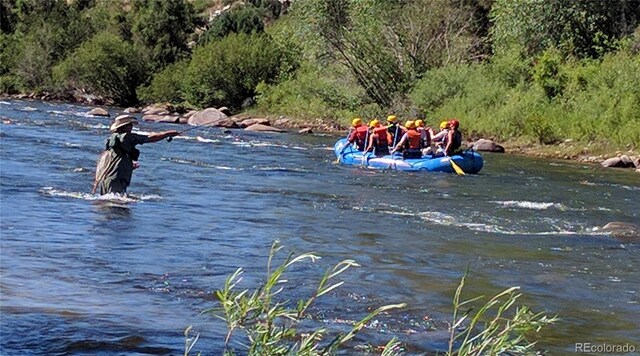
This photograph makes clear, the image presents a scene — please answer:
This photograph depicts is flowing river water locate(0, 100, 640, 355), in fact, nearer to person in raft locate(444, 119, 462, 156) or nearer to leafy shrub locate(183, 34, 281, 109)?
person in raft locate(444, 119, 462, 156)

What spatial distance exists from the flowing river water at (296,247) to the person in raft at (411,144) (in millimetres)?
1013

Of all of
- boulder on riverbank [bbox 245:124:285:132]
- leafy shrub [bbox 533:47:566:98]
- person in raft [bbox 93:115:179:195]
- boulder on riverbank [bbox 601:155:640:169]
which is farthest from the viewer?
boulder on riverbank [bbox 245:124:285:132]

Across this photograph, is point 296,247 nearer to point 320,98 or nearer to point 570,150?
point 570,150

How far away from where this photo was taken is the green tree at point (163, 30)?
186 ft

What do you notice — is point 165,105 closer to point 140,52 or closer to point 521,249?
point 140,52

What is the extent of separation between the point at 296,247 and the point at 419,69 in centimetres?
2767

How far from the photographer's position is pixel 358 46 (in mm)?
36625

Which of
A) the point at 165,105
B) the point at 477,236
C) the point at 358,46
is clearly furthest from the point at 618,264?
the point at 165,105

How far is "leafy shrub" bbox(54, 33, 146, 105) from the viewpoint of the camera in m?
51.1

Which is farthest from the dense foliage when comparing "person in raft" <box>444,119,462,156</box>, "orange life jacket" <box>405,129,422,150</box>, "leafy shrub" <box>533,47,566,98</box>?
"orange life jacket" <box>405,129,422,150</box>

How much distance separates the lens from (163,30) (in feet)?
190

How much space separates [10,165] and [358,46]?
21.3m

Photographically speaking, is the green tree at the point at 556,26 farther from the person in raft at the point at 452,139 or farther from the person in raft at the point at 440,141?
the person in raft at the point at 452,139

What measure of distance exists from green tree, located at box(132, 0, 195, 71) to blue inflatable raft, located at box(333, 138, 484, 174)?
35439mm
